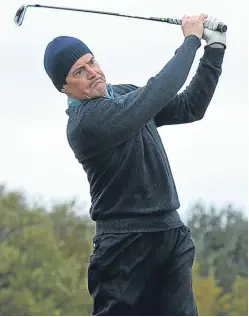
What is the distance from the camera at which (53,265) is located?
29.0 metres

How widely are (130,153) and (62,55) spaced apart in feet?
1.20

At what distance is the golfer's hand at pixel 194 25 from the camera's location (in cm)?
341

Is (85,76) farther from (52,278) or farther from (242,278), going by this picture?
(242,278)

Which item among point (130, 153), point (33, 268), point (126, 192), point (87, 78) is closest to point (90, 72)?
point (87, 78)

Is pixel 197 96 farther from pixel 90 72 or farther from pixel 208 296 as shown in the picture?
pixel 208 296

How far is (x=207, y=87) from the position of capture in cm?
360

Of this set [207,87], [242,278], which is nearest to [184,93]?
[207,87]

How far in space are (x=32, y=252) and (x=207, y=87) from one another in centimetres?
2613

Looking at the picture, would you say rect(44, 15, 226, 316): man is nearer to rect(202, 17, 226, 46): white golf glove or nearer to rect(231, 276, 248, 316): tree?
rect(202, 17, 226, 46): white golf glove

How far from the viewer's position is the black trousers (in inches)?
135

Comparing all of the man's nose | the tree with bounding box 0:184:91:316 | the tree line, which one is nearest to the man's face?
the man's nose

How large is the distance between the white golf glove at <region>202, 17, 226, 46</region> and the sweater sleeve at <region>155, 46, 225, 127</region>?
58 mm

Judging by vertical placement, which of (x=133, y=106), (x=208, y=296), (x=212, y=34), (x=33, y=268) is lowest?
Result: (x=208, y=296)

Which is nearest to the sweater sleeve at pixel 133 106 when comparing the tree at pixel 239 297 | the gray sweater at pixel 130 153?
the gray sweater at pixel 130 153
